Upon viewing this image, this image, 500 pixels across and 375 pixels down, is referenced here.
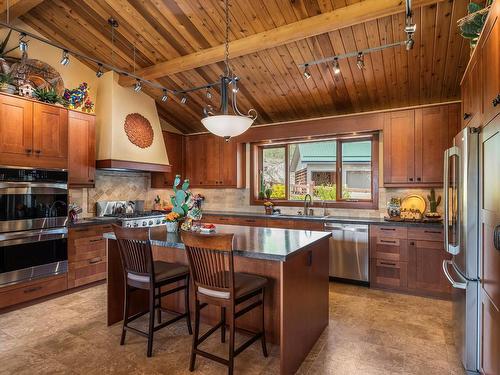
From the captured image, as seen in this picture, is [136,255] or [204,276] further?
[136,255]

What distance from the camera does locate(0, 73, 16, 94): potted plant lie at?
3.33m

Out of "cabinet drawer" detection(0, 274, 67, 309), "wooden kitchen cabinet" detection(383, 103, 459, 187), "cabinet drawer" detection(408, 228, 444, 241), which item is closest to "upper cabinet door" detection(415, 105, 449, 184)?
"wooden kitchen cabinet" detection(383, 103, 459, 187)

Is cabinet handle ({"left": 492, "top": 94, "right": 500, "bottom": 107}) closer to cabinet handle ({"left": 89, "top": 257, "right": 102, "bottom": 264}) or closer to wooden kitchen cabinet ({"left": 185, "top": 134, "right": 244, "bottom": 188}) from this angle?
wooden kitchen cabinet ({"left": 185, "top": 134, "right": 244, "bottom": 188})

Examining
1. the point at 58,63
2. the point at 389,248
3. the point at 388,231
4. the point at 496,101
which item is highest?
the point at 58,63

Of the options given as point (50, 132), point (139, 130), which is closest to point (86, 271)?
point (50, 132)

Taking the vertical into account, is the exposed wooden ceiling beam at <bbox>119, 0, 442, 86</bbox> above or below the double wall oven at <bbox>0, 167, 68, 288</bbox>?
above

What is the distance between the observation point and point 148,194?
Answer: 609cm

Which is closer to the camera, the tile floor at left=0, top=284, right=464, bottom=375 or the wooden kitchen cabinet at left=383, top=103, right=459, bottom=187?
the tile floor at left=0, top=284, right=464, bottom=375

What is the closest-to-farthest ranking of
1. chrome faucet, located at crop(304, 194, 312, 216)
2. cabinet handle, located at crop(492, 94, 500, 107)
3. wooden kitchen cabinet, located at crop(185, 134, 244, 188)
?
cabinet handle, located at crop(492, 94, 500, 107), chrome faucet, located at crop(304, 194, 312, 216), wooden kitchen cabinet, located at crop(185, 134, 244, 188)

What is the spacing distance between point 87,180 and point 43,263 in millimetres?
1295

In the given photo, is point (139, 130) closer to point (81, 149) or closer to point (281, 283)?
point (81, 149)

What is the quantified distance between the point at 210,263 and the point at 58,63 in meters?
4.24

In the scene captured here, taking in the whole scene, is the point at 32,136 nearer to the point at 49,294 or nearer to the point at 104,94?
the point at 104,94

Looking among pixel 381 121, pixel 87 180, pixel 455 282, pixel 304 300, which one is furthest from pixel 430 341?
pixel 87 180
